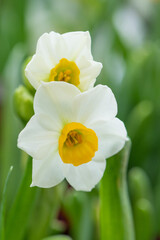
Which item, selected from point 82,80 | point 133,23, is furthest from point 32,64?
point 133,23

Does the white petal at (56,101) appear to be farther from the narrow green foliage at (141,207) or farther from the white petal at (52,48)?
the narrow green foliage at (141,207)

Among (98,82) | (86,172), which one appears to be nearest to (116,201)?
(86,172)

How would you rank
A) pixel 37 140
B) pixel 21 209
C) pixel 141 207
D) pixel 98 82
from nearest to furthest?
pixel 37 140 < pixel 21 209 < pixel 141 207 < pixel 98 82

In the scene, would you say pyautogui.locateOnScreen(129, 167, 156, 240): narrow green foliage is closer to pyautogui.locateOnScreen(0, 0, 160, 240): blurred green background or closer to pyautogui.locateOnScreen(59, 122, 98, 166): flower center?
pyautogui.locateOnScreen(0, 0, 160, 240): blurred green background

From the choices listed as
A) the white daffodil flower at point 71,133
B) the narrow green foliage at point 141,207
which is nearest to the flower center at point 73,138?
the white daffodil flower at point 71,133

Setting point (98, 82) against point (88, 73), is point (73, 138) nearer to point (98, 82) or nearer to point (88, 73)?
point (88, 73)

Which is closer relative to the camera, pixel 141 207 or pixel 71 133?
pixel 71 133

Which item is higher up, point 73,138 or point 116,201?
point 73,138
